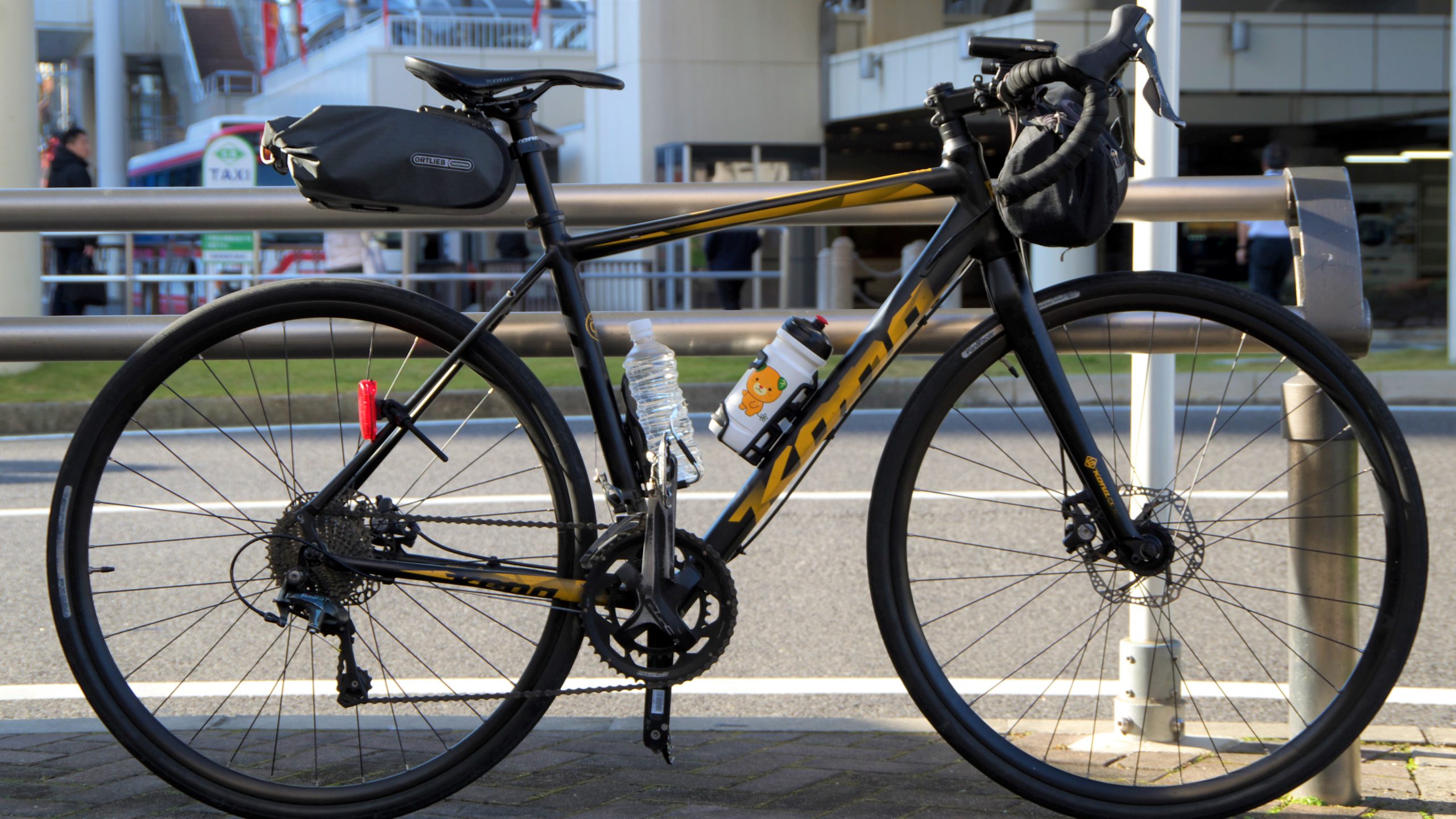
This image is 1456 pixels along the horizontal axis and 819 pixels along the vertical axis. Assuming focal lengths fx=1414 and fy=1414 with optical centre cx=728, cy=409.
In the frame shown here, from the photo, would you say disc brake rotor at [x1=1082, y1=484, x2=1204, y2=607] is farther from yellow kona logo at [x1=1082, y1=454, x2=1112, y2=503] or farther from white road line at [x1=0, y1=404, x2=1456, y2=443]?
white road line at [x1=0, y1=404, x2=1456, y2=443]

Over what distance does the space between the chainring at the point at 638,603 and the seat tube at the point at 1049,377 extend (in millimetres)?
699

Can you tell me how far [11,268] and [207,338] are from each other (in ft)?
33.1

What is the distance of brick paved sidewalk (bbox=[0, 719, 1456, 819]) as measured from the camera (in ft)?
8.99

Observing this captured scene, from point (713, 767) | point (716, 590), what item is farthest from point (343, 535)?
point (713, 767)

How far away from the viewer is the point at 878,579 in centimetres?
262

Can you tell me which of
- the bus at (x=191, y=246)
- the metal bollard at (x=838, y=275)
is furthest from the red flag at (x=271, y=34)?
the metal bollard at (x=838, y=275)

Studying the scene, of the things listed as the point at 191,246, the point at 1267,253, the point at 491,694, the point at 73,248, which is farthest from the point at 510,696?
the point at 191,246

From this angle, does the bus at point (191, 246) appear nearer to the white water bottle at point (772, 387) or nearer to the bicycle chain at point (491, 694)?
the bicycle chain at point (491, 694)

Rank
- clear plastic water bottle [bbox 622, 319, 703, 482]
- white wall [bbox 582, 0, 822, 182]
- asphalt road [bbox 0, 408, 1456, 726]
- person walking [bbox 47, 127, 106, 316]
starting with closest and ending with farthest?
clear plastic water bottle [bbox 622, 319, 703, 482], asphalt road [bbox 0, 408, 1456, 726], person walking [bbox 47, 127, 106, 316], white wall [bbox 582, 0, 822, 182]

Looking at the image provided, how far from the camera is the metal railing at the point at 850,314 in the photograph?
2773 mm

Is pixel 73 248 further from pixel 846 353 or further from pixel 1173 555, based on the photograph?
pixel 1173 555

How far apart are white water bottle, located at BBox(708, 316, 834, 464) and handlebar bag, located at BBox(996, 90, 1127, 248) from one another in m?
0.44

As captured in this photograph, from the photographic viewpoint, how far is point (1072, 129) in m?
2.49

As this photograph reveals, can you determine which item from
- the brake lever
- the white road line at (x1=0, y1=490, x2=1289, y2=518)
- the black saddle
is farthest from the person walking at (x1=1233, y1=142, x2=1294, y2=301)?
the black saddle
